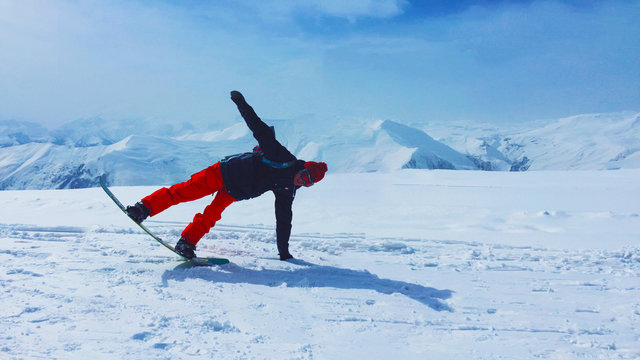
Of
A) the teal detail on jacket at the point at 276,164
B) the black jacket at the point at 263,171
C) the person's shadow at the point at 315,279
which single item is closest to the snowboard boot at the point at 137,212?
the person's shadow at the point at 315,279

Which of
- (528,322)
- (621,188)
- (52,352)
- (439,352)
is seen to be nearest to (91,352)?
(52,352)

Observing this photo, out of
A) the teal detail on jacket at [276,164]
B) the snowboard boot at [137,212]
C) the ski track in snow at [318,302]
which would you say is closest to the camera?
the ski track in snow at [318,302]

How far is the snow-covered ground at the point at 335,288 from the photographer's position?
97.8 inches

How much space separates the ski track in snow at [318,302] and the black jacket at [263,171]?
570mm

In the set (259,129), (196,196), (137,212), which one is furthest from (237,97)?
(137,212)

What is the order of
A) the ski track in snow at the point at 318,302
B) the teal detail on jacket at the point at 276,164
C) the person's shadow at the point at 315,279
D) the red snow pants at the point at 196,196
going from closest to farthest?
the ski track in snow at the point at 318,302 → the person's shadow at the point at 315,279 → the red snow pants at the point at 196,196 → the teal detail on jacket at the point at 276,164

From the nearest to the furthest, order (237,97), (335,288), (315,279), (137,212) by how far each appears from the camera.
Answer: (335,288) → (315,279) → (137,212) → (237,97)

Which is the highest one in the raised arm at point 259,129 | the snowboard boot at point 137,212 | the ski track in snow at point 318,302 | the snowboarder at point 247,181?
the raised arm at point 259,129

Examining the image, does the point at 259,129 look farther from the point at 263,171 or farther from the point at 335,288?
the point at 335,288

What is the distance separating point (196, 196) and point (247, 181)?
1.94 feet

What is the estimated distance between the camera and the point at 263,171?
A: 15.1 feet

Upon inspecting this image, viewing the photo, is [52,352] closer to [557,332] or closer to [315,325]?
[315,325]

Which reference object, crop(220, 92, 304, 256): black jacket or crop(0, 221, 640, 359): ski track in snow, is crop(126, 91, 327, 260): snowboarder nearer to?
crop(220, 92, 304, 256): black jacket

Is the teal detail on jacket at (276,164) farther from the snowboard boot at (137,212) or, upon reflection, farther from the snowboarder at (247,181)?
the snowboard boot at (137,212)
